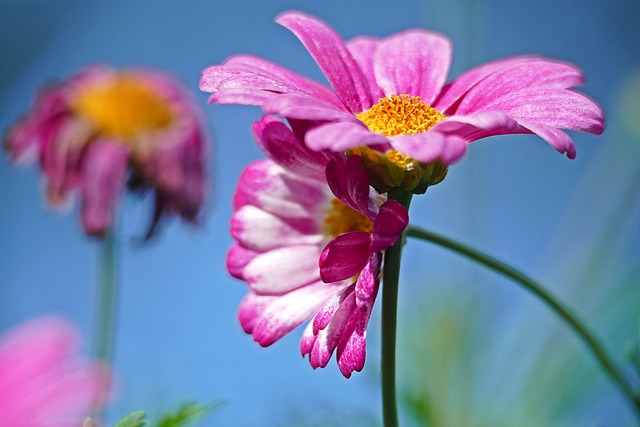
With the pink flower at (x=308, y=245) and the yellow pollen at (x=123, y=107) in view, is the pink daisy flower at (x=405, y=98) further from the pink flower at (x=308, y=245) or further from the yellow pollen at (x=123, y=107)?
the yellow pollen at (x=123, y=107)

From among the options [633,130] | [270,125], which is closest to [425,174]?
[270,125]

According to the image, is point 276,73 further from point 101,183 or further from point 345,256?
point 101,183

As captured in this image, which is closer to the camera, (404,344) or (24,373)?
(24,373)

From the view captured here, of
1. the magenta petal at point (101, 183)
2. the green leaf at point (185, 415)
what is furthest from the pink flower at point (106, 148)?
the green leaf at point (185, 415)

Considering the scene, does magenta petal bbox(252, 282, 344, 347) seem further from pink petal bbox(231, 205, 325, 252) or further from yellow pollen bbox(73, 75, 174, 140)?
yellow pollen bbox(73, 75, 174, 140)

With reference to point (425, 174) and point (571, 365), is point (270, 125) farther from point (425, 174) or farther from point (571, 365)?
point (571, 365)

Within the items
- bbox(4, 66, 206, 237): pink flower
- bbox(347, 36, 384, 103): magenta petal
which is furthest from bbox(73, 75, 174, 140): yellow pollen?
bbox(347, 36, 384, 103): magenta petal

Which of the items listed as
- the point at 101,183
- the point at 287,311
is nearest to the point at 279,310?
the point at 287,311
